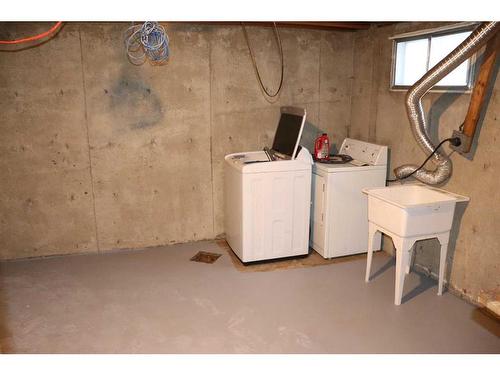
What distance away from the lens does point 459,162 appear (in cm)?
293

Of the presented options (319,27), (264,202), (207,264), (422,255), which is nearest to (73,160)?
(207,264)

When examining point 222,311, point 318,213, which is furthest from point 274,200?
point 222,311

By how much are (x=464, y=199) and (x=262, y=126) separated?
79.2 inches

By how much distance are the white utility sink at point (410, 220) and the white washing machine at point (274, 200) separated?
0.70 meters

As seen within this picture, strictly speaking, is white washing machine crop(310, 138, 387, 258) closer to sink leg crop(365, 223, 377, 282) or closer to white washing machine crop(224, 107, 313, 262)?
white washing machine crop(224, 107, 313, 262)

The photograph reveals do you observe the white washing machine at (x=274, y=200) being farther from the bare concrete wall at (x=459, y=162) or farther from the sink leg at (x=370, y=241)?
the bare concrete wall at (x=459, y=162)

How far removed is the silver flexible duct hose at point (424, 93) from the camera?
248 centimetres

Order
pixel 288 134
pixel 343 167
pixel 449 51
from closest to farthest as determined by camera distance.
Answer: pixel 449 51, pixel 343 167, pixel 288 134

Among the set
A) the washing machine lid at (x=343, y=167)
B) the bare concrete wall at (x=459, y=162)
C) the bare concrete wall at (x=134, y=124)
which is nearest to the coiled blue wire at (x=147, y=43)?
the bare concrete wall at (x=134, y=124)

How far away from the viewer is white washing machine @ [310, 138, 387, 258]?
352 centimetres

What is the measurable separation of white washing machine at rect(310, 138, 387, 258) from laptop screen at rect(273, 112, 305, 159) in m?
0.33

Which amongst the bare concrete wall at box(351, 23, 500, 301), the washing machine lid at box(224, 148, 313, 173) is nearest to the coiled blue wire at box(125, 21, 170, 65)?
the washing machine lid at box(224, 148, 313, 173)

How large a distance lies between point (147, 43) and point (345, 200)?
2263mm

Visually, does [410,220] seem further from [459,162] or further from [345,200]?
[345,200]
